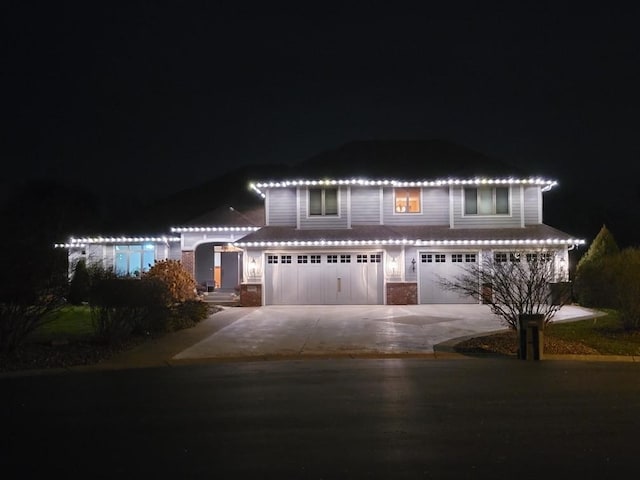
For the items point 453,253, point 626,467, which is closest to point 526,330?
point 626,467

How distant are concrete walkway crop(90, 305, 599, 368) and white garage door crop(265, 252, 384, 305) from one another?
34.5 inches

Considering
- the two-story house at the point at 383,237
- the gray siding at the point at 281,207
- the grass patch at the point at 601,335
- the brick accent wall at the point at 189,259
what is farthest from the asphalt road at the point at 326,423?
the brick accent wall at the point at 189,259

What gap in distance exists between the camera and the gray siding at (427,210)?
27.8 m

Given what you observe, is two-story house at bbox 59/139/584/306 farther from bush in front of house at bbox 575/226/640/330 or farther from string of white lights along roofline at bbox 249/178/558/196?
bush in front of house at bbox 575/226/640/330

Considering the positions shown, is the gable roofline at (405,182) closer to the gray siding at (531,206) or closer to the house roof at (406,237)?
the gray siding at (531,206)

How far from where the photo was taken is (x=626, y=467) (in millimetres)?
6188

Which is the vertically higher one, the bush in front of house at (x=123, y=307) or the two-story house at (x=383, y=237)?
the two-story house at (x=383, y=237)

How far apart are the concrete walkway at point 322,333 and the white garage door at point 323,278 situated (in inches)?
34.5

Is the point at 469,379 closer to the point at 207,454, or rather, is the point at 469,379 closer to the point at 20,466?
the point at 207,454

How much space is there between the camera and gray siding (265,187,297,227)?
27875mm

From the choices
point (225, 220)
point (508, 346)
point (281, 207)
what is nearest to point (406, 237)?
point (281, 207)

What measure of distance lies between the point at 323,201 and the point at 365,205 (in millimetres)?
1846

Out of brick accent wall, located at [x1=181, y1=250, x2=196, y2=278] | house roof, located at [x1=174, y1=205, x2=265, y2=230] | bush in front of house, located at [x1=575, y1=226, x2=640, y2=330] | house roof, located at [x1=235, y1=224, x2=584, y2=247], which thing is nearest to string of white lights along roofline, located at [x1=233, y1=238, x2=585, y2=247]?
house roof, located at [x1=235, y1=224, x2=584, y2=247]

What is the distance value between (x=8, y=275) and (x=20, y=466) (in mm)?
8233
